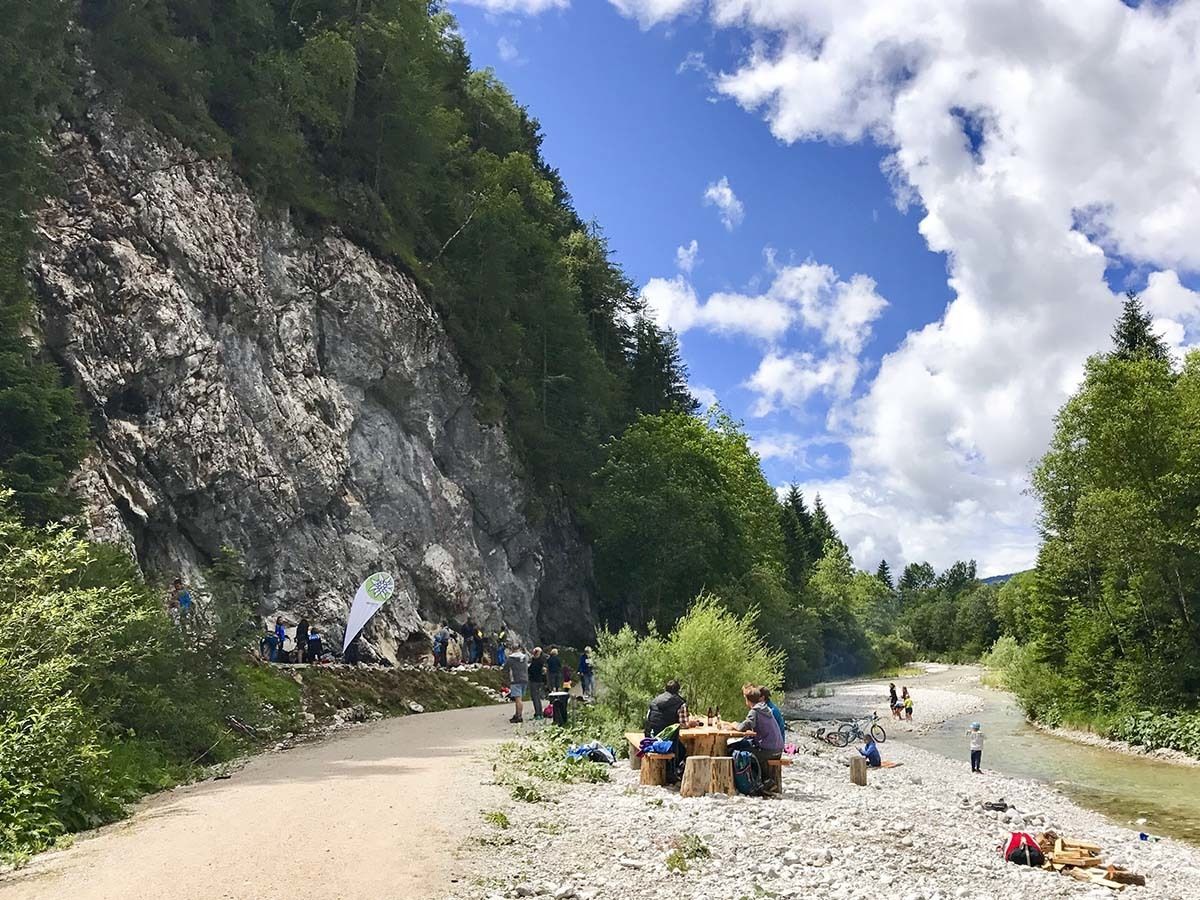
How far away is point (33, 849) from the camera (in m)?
8.68

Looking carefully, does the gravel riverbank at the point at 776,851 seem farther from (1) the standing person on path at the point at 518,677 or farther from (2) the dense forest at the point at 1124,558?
(2) the dense forest at the point at 1124,558

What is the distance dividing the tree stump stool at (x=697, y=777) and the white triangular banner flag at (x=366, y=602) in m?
15.5

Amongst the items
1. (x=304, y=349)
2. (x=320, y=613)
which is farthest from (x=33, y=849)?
(x=304, y=349)

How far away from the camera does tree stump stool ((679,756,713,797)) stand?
12.1 m

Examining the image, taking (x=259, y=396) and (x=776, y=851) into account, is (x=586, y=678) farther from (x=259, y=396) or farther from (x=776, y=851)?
(x=776, y=851)

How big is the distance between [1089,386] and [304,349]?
32364 millimetres

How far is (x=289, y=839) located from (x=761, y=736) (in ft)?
23.6

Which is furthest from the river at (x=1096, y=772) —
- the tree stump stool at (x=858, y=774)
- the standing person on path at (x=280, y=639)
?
the standing person on path at (x=280, y=639)

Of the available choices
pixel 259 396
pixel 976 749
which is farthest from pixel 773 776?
pixel 259 396

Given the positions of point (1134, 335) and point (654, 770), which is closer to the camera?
point (654, 770)

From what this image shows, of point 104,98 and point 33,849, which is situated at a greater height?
point 104,98

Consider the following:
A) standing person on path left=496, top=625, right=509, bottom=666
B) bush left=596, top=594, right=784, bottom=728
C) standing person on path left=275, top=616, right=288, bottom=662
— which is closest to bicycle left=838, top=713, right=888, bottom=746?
bush left=596, top=594, right=784, bottom=728

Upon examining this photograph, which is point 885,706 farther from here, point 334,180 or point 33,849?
point 33,849

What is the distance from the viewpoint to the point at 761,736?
12891 mm
